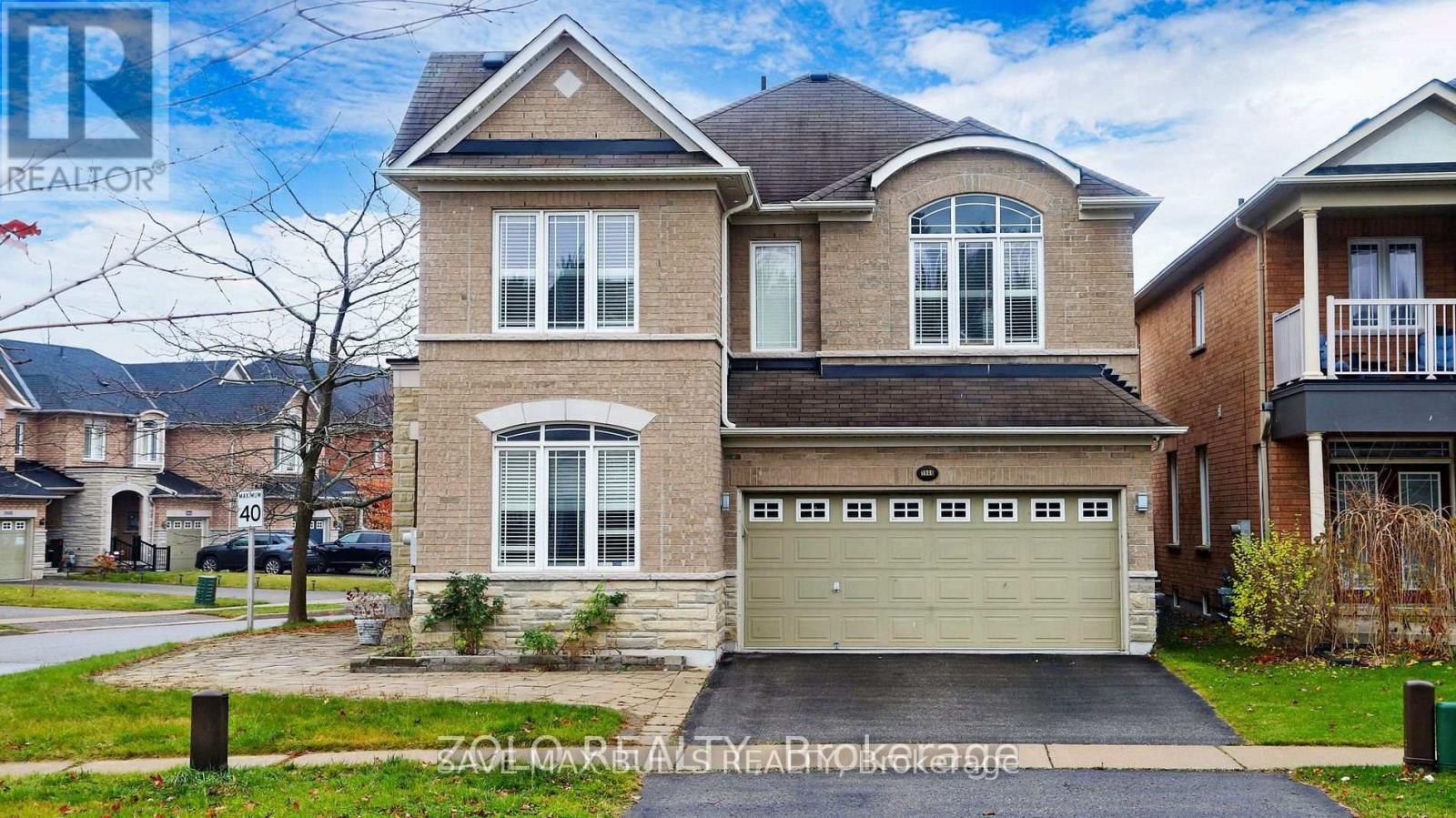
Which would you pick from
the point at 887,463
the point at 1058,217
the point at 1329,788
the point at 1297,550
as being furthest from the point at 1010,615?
A: the point at 1329,788

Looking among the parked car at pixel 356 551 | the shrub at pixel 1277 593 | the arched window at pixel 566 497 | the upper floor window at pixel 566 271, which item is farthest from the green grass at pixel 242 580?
the shrub at pixel 1277 593

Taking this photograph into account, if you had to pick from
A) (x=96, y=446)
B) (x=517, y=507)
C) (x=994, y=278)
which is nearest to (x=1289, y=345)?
(x=994, y=278)

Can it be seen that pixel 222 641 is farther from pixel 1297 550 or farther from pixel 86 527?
pixel 86 527

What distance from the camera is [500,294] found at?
16.3 m

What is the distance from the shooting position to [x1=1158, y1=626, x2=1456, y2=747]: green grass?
37.6 ft

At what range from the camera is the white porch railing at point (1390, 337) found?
16.3m

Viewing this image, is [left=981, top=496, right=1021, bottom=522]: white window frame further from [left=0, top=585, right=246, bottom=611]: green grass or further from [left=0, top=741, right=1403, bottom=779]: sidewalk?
[left=0, top=585, right=246, bottom=611]: green grass

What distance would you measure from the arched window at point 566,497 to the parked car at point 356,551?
2512cm

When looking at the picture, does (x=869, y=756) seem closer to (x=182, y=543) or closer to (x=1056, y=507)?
(x=1056, y=507)

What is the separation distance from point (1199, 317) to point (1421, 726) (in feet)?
41.8

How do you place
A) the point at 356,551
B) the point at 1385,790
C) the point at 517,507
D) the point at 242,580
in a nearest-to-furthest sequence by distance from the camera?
1. the point at 1385,790
2. the point at 517,507
3. the point at 242,580
4. the point at 356,551

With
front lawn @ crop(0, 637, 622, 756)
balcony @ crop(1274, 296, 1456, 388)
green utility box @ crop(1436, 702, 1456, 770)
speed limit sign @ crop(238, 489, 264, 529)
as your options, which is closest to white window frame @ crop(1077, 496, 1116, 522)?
balcony @ crop(1274, 296, 1456, 388)

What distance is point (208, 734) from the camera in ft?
31.9

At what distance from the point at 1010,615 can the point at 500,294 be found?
26.1ft
